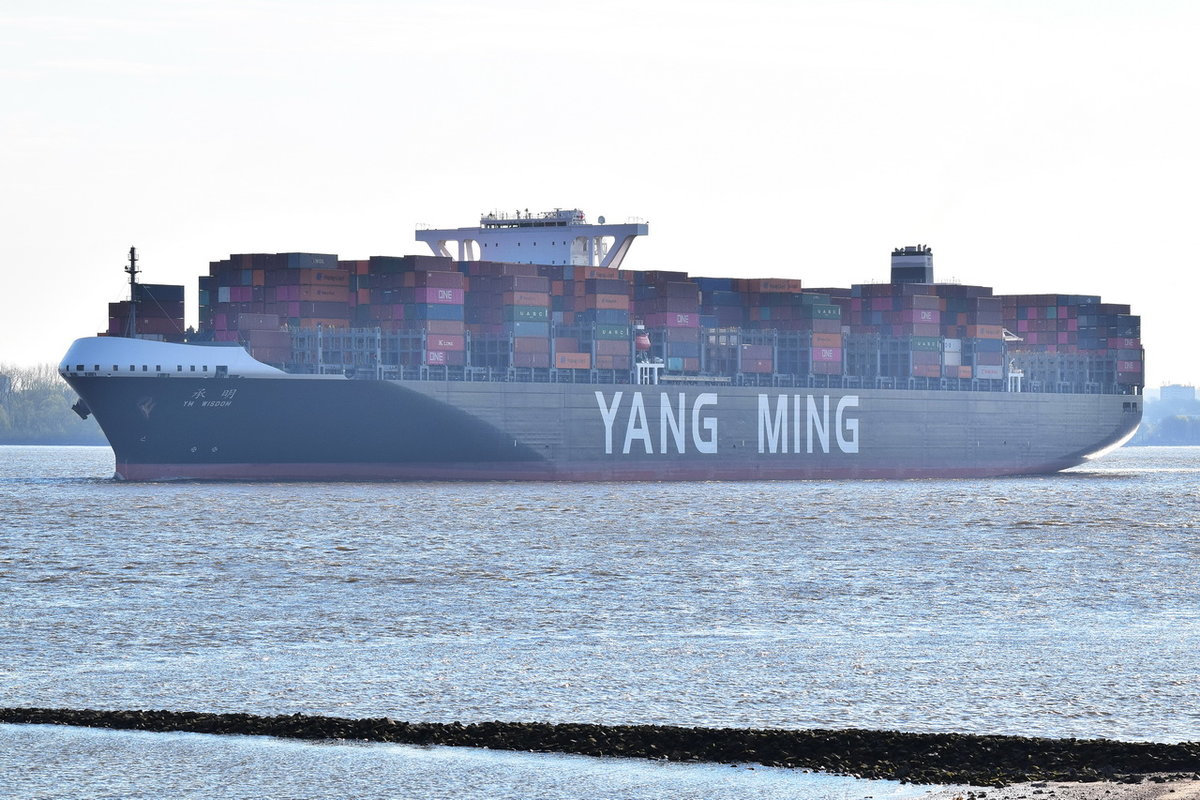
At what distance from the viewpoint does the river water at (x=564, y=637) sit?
1194 centimetres

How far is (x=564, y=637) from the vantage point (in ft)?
62.8

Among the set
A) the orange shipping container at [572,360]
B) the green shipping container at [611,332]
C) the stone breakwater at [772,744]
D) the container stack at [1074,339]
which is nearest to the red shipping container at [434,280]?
the orange shipping container at [572,360]

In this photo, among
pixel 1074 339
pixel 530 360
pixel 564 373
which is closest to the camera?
pixel 530 360

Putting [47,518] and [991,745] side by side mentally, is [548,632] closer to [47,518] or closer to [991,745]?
[991,745]

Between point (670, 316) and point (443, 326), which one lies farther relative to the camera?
point (670, 316)

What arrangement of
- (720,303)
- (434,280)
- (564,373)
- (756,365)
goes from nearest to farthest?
(434,280) < (564,373) < (756,365) < (720,303)

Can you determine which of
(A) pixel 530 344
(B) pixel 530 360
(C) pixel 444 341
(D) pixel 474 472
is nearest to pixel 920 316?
(A) pixel 530 344

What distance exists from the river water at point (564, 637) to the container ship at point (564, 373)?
14.4 meters

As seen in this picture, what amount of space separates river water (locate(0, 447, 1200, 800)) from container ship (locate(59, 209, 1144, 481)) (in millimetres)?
14353

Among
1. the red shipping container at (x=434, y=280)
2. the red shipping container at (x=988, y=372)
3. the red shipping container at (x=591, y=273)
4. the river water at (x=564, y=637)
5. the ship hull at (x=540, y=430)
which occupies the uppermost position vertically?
the red shipping container at (x=591, y=273)

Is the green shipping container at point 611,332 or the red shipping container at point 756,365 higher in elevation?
the green shipping container at point 611,332

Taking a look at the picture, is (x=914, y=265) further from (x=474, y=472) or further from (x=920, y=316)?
(x=474, y=472)

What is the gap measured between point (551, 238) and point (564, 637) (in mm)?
54288

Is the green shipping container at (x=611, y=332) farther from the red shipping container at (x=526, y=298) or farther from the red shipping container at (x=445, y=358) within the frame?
the red shipping container at (x=445, y=358)
